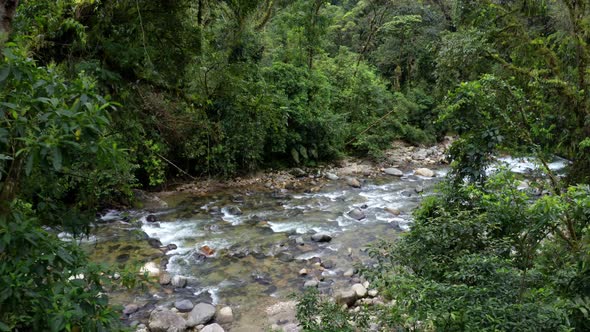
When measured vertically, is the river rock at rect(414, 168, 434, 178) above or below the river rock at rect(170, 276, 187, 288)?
below

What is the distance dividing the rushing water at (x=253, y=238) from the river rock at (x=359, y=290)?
0.41m

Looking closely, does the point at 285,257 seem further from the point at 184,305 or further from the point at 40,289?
the point at 40,289

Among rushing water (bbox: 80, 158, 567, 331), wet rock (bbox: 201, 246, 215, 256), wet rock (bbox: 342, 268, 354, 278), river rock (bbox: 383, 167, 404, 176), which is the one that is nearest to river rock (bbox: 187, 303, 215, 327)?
rushing water (bbox: 80, 158, 567, 331)

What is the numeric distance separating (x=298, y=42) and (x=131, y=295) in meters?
11.6

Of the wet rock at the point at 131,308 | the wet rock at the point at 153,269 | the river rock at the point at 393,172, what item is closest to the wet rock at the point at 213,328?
the wet rock at the point at 131,308

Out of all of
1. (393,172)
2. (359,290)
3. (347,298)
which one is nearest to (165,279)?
(347,298)

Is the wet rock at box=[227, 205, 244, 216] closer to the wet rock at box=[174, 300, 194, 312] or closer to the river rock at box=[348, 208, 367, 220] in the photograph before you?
the river rock at box=[348, 208, 367, 220]

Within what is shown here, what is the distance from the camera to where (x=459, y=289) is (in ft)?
9.70

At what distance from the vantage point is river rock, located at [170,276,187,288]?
6539 mm

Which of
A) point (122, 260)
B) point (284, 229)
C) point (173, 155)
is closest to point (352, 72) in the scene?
point (173, 155)

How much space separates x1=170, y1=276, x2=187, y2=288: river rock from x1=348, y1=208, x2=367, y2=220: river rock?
4.42m

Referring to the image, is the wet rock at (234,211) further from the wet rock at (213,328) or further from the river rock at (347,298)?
the wet rock at (213,328)

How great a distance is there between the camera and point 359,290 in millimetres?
6090

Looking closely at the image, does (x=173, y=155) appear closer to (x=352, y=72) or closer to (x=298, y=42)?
(x=298, y=42)
